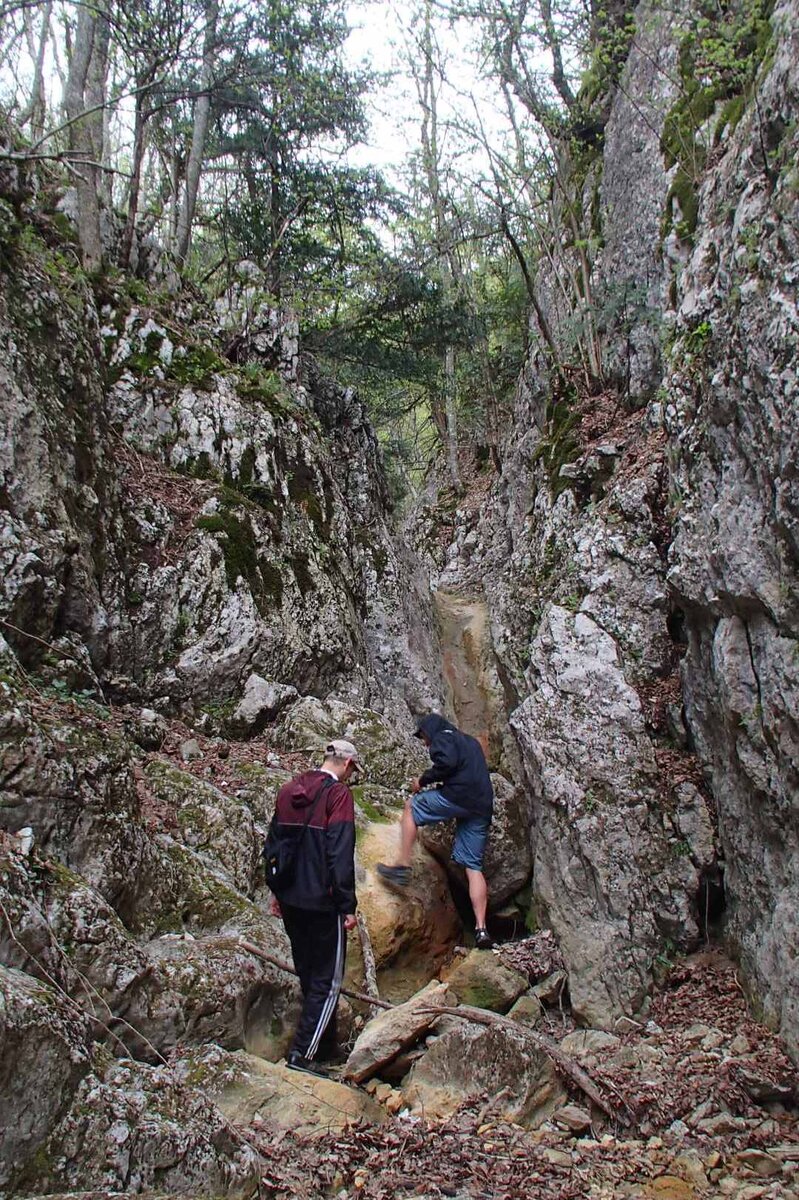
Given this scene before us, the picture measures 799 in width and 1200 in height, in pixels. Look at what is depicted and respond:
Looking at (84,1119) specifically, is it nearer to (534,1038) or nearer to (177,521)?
(534,1038)

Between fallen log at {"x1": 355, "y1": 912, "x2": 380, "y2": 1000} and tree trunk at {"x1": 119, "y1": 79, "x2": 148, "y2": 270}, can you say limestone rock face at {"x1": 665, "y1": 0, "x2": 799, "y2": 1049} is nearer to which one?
fallen log at {"x1": 355, "y1": 912, "x2": 380, "y2": 1000}

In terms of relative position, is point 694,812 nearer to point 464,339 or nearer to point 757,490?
point 757,490

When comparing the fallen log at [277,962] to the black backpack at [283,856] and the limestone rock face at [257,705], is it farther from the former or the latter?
the limestone rock face at [257,705]

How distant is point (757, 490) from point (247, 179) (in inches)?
539

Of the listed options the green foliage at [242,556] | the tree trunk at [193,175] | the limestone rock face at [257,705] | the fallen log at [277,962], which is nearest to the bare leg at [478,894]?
the fallen log at [277,962]

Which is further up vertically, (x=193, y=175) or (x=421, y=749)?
(x=193, y=175)

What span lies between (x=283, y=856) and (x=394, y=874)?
239 cm

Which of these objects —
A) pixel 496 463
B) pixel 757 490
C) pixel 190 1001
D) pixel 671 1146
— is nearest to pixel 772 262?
pixel 757 490

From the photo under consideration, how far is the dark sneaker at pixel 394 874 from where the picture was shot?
728 cm

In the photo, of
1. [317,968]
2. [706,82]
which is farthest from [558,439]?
[317,968]

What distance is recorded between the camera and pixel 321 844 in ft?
17.2

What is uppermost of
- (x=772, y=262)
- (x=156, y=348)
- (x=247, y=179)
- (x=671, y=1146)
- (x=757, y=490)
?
(x=247, y=179)

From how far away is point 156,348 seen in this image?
36.1ft

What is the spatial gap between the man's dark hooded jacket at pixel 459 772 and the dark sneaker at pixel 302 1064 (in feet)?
9.04
